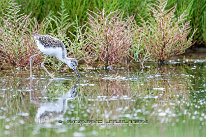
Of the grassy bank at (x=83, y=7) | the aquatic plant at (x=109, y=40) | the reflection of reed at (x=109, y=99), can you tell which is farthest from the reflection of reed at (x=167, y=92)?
the grassy bank at (x=83, y=7)

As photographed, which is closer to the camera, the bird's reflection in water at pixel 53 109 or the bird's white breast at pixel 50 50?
the bird's reflection in water at pixel 53 109

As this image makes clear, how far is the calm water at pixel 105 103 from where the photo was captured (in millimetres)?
5168

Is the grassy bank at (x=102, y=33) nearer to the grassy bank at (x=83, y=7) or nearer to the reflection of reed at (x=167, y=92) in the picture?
the grassy bank at (x=83, y=7)

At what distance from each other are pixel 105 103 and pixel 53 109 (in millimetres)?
743

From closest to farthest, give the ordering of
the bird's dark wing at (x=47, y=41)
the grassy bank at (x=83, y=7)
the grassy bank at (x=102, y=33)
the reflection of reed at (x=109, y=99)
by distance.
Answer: the reflection of reed at (x=109, y=99)
the bird's dark wing at (x=47, y=41)
the grassy bank at (x=102, y=33)
the grassy bank at (x=83, y=7)

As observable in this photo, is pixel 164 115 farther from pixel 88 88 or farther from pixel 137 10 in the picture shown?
pixel 137 10

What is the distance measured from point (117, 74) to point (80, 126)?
13.1 ft

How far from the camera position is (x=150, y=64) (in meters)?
10.9

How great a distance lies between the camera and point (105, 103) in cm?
644

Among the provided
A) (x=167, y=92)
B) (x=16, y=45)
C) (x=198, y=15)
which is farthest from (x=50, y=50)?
(x=198, y=15)

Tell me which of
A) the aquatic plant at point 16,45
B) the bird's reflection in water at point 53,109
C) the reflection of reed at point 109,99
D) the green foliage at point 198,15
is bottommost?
the bird's reflection in water at point 53,109

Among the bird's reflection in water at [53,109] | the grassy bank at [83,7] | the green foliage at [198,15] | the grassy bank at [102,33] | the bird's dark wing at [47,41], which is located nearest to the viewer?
the bird's reflection in water at [53,109]

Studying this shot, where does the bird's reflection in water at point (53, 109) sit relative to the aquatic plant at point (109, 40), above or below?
below

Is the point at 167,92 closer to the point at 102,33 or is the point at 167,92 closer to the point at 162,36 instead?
the point at 102,33
